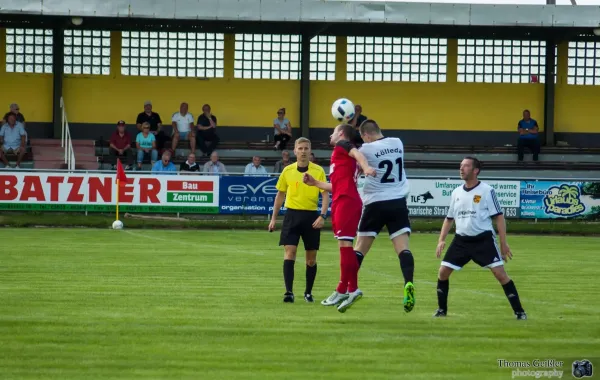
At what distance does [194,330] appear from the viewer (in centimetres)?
1101

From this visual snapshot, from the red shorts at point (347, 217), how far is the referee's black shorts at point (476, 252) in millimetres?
1059

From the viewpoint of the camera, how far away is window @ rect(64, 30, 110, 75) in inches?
1586

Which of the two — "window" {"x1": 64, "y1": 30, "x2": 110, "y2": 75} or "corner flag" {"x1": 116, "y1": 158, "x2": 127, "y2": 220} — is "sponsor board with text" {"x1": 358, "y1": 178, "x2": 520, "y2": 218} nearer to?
"corner flag" {"x1": 116, "y1": 158, "x2": 127, "y2": 220}

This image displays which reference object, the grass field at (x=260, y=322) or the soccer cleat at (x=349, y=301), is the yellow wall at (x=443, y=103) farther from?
the soccer cleat at (x=349, y=301)

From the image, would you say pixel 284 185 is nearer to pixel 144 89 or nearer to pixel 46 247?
pixel 46 247

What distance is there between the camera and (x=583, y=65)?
4344 cm

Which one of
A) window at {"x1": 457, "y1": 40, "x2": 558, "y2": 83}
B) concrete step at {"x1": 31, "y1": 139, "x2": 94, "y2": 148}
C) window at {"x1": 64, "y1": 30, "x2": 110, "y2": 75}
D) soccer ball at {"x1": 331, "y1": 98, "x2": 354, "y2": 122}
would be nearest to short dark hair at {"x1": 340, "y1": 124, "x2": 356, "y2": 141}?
soccer ball at {"x1": 331, "y1": 98, "x2": 354, "y2": 122}

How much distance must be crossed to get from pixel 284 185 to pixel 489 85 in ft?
97.1

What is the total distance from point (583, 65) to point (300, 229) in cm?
3141

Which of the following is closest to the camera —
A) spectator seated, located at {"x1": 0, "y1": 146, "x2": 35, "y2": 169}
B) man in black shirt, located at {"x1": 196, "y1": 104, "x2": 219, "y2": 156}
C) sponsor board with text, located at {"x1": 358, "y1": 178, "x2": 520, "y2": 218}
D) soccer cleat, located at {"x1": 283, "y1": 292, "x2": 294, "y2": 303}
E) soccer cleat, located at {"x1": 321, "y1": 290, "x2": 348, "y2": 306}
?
soccer cleat, located at {"x1": 321, "y1": 290, "x2": 348, "y2": 306}

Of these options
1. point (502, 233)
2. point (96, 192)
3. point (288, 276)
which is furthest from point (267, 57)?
point (502, 233)

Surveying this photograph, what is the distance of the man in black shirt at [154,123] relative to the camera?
37531 millimetres

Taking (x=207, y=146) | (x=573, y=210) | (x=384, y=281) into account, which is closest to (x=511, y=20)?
(x=573, y=210)

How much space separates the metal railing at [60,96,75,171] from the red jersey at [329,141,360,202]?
75.0 feet
